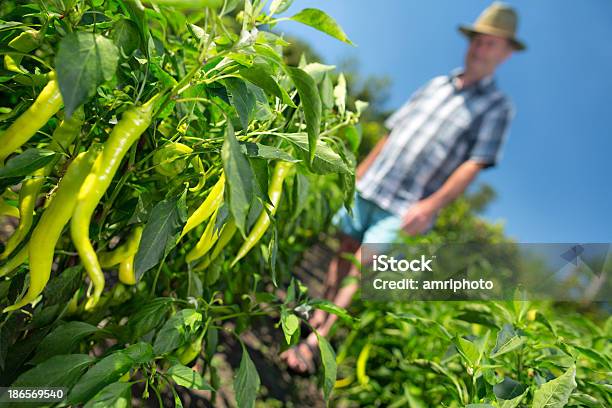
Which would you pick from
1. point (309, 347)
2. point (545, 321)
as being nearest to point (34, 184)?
point (545, 321)

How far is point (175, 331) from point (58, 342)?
0.16 m

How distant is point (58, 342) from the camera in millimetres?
699

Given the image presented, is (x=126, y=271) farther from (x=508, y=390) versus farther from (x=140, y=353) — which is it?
(x=508, y=390)

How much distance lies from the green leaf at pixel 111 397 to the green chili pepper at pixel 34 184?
0.24 m

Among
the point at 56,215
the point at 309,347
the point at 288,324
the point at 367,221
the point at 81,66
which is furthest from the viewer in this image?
the point at 367,221

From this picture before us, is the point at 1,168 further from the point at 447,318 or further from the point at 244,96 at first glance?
the point at 447,318

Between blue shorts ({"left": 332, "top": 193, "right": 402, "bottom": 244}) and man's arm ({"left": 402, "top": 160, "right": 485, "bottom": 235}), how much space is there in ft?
0.21

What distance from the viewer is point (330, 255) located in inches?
172

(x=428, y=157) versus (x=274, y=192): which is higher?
(x=274, y=192)

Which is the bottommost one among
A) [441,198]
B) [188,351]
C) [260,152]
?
[441,198]

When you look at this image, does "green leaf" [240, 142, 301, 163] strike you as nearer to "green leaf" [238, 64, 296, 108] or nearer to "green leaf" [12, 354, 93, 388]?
"green leaf" [238, 64, 296, 108]

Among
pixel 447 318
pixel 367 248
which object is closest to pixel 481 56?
pixel 367 248

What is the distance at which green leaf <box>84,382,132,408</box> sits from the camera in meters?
0.58

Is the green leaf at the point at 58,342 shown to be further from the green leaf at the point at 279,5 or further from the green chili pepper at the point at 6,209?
the green leaf at the point at 279,5
